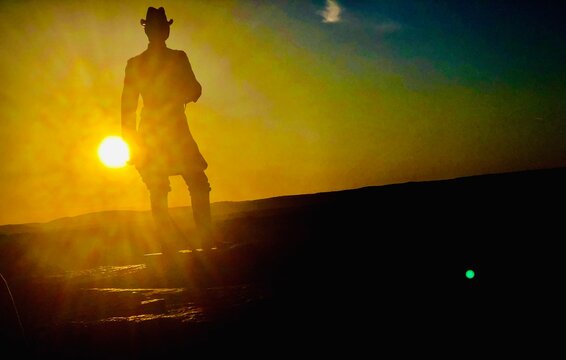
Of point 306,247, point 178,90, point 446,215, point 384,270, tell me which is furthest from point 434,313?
point 446,215

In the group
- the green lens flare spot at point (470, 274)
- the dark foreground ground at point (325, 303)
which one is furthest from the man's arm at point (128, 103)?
the green lens flare spot at point (470, 274)

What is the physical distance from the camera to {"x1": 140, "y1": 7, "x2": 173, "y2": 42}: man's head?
5.99m

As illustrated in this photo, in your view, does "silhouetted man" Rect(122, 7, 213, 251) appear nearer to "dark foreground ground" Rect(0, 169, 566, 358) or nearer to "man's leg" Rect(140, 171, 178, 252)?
"man's leg" Rect(140, 171, 178, 252)

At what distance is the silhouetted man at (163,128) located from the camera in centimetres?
612

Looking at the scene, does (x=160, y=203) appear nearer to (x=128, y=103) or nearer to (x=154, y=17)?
(x=128, y=103)

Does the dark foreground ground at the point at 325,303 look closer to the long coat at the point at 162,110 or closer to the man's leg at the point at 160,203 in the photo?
the man's leg at the point at 160,203

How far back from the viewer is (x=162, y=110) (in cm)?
619

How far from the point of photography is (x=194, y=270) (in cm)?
499

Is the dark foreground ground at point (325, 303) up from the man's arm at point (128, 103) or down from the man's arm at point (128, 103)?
down

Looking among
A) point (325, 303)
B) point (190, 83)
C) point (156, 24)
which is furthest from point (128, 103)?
point (325, 303)

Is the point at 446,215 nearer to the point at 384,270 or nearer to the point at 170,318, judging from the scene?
the point at 384,270

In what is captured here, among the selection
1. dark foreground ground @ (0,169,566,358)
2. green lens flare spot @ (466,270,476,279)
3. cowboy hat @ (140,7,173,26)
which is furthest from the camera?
cowboy hat @ (140,7,173,26)

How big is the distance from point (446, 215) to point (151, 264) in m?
5.31

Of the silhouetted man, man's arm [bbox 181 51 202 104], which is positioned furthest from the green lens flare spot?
man's arm [bbox 181 51 202 104]
